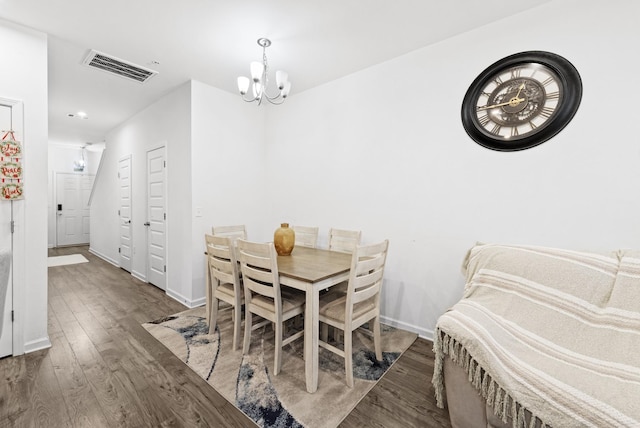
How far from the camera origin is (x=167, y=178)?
11.6 feet

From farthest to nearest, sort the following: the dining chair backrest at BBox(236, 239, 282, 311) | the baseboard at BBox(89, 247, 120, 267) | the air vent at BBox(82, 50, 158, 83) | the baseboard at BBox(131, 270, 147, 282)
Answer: the baseboard at BBox(89, 247, 120, 267)
the baseboard at BBox(131, 270, 147, 282)
the air vent at BBox(82, 50, 158, 83)
the dining chair backrest at BBox(236, 239, 282, 311)

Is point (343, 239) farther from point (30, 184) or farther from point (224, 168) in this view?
point (30, 184)

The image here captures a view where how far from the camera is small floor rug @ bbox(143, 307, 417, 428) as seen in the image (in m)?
1.61

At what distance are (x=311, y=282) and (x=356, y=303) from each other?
45cm

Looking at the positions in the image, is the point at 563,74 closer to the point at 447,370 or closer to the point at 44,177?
the point at 447,370

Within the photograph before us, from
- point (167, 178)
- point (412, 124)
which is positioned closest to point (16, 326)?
point (167, 178)

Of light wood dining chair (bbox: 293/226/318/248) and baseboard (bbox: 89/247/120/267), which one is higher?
light wood dining chair (bbox: 293/226/318/248)

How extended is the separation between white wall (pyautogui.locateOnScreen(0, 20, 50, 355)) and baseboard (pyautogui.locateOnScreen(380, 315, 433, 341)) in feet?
9.89

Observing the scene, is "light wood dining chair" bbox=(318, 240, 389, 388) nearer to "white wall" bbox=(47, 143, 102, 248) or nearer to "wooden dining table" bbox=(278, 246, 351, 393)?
"wooden dining table" bbox=(278, 246, 351, 393)

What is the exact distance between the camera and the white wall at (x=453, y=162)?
175cm

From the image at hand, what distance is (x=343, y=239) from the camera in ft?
9.50

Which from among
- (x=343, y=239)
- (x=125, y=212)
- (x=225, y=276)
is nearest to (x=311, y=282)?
(x=225, y=276)

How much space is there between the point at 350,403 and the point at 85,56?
12.6 ft

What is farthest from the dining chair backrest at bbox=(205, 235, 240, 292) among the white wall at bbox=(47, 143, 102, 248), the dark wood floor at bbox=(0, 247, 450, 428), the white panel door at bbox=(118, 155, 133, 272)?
the white wall at bbox=(47, 143, 102, 248)
